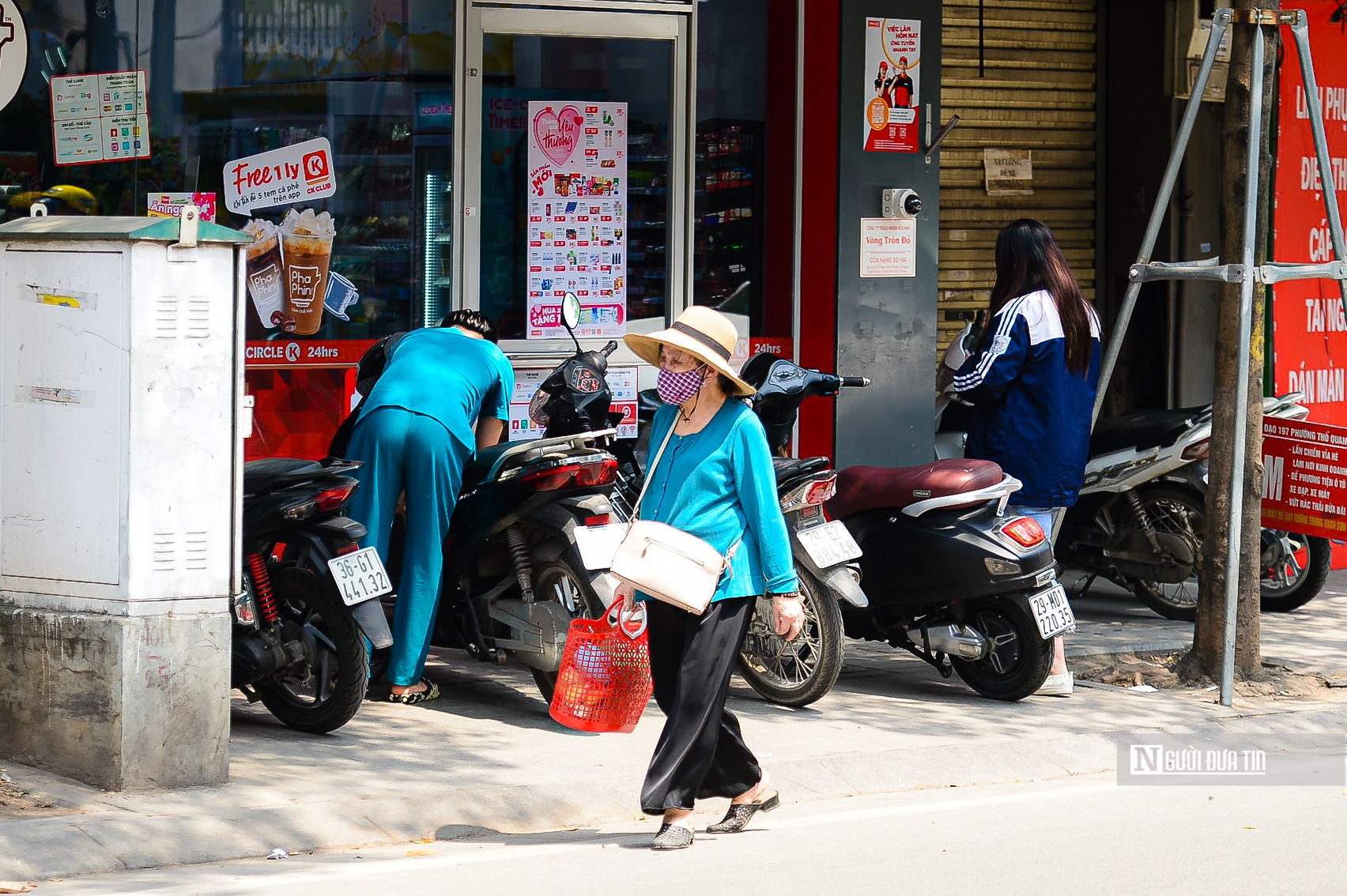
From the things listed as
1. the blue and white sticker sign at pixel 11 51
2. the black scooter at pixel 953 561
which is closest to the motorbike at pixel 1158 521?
the black scooter at pixel 953 561

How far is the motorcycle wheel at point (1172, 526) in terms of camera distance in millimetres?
10195

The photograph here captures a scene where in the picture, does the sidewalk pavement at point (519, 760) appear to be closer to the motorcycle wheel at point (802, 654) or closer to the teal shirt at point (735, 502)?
the motorcycle wheel at point (802, 654)

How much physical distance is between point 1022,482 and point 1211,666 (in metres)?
1.21

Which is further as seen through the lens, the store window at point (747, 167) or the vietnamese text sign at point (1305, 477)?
the store window at point (747, 167)

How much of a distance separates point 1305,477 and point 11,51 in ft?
21.6

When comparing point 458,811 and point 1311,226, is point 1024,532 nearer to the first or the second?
point 458,811

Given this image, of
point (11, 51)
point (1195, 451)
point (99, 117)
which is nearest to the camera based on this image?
point (11, 51)

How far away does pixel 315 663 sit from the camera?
279 inches

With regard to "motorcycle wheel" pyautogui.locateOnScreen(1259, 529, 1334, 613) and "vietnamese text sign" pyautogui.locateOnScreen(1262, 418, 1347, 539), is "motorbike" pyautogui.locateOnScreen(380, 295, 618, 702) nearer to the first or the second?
"vietnamese text sign" pyautogui.locateOnScreen(1262, 418, 1347, 539)

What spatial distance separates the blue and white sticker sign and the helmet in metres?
0.48

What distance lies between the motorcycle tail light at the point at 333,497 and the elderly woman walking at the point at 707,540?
1.56m

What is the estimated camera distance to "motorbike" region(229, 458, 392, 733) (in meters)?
6.96

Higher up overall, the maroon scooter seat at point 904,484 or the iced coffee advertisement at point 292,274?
the iced coffee advertisement at point 292,274

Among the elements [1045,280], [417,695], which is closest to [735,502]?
[417,695]
